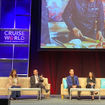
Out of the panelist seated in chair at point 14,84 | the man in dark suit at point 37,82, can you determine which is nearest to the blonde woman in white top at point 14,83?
the panelist seated in chair at point 14,84

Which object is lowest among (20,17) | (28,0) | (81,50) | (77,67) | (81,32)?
(77,67)

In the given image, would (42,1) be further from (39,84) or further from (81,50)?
(39,84)

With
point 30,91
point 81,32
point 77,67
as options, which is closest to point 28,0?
point 81,32

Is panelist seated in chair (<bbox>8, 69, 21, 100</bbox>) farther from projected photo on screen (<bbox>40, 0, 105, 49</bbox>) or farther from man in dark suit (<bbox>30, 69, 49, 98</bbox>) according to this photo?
projected photo on screen (<bbox>40, 0, 105, 49</bbox>)

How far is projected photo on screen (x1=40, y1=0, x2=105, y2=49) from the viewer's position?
24.7 ft

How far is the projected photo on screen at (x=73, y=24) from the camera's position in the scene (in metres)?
7.52

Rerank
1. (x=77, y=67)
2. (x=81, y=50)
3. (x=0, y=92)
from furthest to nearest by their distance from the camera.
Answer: (x=77, y=67), (x=81, y=50), (x=0, y=92)

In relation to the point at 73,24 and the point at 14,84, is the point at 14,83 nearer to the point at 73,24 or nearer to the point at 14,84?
the point at 14,84

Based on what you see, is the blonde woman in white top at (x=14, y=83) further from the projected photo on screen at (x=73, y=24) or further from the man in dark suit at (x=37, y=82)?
the projected photo on screen at (x=73, y=24)

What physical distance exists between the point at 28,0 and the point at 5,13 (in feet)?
3.31

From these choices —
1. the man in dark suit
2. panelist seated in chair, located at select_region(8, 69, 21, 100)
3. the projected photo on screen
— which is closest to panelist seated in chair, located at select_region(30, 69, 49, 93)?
the man in dark suit

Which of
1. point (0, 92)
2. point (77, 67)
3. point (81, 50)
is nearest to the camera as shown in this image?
point (0, 92)

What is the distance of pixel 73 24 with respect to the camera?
7.60 metres

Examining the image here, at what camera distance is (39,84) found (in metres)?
6.51
